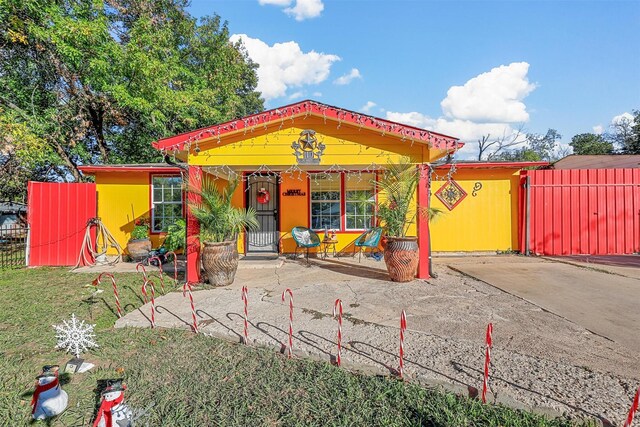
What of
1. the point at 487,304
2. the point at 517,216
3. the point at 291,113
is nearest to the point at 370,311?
the point at 487,304

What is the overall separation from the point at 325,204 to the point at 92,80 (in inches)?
343

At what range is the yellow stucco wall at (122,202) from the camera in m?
8.55

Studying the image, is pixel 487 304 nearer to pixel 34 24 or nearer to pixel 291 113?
pixel 291 113

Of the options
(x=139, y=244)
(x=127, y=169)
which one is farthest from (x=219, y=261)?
(x=127, y=169)

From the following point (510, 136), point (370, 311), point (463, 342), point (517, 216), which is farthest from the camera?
point (510, 136)

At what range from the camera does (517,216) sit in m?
8.66

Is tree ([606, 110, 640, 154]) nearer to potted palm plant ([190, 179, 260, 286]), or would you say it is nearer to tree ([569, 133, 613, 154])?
tree ([569, 133, 613, 154])

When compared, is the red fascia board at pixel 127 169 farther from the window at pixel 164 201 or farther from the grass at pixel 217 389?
the grass at pixel 217 389

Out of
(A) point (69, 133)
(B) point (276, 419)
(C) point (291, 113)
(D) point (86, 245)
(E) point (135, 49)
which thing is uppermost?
(E) point (135, 49)

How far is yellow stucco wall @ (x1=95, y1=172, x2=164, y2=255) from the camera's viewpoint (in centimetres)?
855

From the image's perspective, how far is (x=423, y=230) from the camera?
596 centimetres

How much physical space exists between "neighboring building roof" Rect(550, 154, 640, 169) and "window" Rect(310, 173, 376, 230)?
13928mm

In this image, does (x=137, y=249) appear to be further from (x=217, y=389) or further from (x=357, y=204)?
(x=217, y=389)

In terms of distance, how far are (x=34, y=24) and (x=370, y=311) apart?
11.8 m
